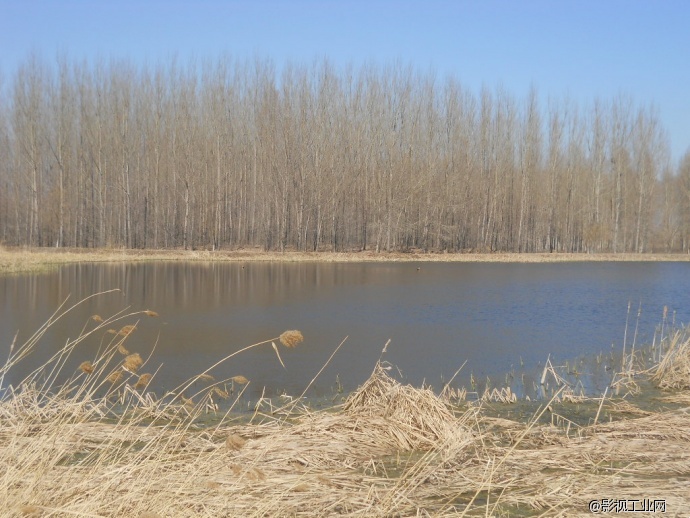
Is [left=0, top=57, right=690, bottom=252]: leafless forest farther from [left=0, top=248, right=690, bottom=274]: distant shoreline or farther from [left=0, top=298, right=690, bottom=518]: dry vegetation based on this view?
[left=0, top=298, right=690, bottom=518]: dry vegetation

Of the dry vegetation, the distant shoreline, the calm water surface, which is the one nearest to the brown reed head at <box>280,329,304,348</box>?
the dry vegetation

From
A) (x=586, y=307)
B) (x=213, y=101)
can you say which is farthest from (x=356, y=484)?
(x=213, y=101)

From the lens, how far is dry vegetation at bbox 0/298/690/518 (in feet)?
9.64

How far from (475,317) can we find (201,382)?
751 cm

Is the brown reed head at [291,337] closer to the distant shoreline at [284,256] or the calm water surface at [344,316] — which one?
the calm water surface at [344,316]

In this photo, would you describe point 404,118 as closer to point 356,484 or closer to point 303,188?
point 303,188

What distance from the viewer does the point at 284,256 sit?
3334cm

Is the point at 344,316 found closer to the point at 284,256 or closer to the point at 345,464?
the point at 345,464

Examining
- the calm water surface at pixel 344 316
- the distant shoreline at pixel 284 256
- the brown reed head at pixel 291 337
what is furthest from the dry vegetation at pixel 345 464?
the distant shoreline at pixel 284 256

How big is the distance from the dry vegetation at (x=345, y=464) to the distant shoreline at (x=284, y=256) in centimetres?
2295

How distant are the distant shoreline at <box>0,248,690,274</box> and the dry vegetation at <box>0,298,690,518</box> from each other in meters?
23.0

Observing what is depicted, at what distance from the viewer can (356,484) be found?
361 centimetres

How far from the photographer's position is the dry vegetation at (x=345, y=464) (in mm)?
2939

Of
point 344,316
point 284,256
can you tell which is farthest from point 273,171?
point 344,316
